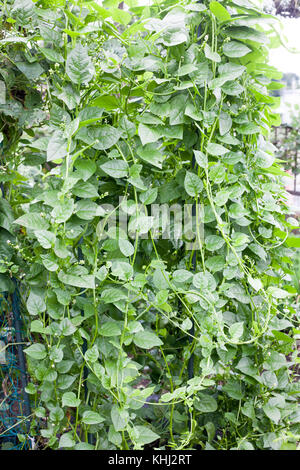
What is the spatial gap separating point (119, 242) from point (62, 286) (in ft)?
0.55

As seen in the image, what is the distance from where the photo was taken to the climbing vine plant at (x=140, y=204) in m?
0.91

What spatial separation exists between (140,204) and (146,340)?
33 centimetres

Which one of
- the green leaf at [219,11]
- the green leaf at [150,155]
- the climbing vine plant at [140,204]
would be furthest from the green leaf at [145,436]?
the green leaf at [219,11]

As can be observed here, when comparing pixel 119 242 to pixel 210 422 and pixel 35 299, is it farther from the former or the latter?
pixel 210 422

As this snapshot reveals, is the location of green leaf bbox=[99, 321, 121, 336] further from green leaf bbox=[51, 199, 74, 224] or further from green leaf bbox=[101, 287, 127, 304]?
green leaf bbox=[51, 199, 74, 224]

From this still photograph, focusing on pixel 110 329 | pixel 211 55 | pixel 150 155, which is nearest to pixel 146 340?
pixel 110 329

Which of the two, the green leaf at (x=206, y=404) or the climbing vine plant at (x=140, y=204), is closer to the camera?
the climbing vine plant at (x=140, y=204)

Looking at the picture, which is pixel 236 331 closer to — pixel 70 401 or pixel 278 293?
pixel 278 293

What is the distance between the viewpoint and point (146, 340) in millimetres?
958

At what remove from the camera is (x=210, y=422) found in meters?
1.17

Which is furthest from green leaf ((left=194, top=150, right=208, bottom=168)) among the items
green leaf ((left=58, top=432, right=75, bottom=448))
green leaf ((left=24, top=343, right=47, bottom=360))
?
green leaf ((left=58, top=432, right=75, bottom=448))

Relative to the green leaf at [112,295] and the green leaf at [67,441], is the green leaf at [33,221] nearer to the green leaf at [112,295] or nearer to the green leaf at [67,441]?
the green leaf at [112,295]

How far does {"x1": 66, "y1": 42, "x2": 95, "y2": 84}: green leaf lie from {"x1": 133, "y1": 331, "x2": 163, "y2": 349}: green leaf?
0.60 m
